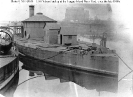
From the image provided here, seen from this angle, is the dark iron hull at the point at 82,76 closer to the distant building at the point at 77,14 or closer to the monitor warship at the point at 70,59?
the monitor warship at the point at 70,59

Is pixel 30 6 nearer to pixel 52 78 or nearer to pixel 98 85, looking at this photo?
pixel 52 78

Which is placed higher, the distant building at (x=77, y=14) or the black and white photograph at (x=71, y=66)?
the distant building at (x=77, y=14)

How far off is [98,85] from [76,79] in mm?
1967

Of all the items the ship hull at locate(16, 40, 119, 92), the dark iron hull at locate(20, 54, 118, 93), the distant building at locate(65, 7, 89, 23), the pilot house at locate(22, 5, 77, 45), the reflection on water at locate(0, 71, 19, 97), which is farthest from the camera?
the pilot house at locate(22, 5, 77, 45)

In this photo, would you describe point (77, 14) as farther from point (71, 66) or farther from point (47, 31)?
point (71, 66)

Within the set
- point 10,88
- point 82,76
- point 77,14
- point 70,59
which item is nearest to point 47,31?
point 77,14

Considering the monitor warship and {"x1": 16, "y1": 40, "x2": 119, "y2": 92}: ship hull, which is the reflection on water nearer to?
the monitor warship

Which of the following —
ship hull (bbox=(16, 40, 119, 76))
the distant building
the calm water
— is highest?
the distant building

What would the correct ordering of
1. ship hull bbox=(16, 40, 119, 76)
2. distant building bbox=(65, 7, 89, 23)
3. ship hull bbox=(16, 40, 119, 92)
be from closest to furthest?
ship hull bbox=(16, 40, 119, 92) < ship hull bbox=(16, 40, 119, 76) < distant building bbox=(65, 7, 89, 23)

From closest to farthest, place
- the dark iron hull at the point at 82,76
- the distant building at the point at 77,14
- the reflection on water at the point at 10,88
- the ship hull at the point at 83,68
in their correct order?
the reflection on water at the point at 10,88, the dark iron hull at the point at 82,76, the ship hull at the point at 83,68, the distant building at the point at 77,14

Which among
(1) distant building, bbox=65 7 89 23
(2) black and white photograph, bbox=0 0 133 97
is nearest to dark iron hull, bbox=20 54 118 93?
(2) black and white photograph, bbox=0 0 133 97

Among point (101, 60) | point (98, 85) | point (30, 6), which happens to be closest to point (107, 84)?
point (98, 85)

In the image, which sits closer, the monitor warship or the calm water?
the calm water

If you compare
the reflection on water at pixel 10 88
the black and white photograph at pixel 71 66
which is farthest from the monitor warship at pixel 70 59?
the reflection on water at pixel 10 88
